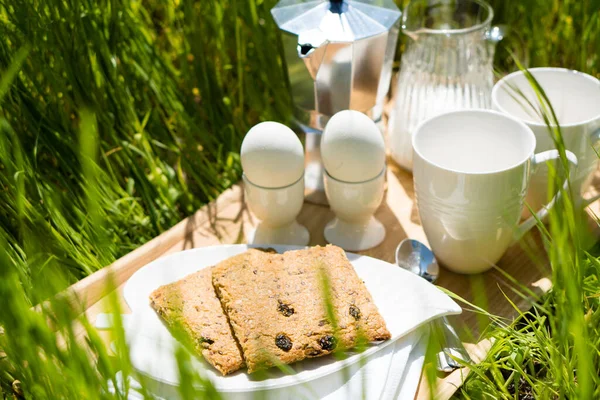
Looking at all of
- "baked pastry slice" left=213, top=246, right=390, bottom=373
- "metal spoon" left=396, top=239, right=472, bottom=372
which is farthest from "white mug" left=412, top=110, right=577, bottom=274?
"baked pastry slice" left=213, top=246, right=390, bottom=373

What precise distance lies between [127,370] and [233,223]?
44 cm

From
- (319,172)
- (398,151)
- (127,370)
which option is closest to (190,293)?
(127,370)

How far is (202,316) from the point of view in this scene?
743mm

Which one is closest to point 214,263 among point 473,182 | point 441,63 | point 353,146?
point 353,146

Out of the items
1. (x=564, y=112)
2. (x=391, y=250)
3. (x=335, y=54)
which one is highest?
(x=335, y=54)

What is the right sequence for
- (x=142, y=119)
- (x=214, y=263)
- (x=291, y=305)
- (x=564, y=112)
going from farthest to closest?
(x=142, y=119), (x=564, y=112), (x=214, y=263), (x=291, y=305)

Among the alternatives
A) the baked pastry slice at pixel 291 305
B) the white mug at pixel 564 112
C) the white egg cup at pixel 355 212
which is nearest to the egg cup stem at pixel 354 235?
the white egg cup at pixel 355 212

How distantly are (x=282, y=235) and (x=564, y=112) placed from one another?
0.43 m

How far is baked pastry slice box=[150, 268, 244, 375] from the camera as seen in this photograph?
0.70 m

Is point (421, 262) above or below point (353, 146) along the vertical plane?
below

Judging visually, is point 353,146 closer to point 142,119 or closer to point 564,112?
point 564,112

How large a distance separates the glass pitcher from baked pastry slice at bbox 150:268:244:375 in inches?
15.7

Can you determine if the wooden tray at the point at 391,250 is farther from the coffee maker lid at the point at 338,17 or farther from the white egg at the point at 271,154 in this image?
the coffee maker lid at the point at 338,17

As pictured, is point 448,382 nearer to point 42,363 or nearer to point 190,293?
point 190,293
